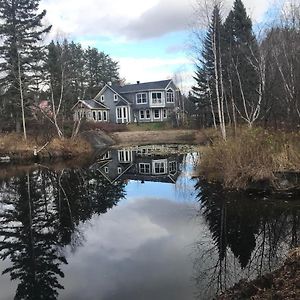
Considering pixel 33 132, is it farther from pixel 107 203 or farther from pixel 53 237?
pixel 53 237

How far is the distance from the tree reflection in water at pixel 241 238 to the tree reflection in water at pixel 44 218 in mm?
3079

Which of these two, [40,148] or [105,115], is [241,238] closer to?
[40,148]

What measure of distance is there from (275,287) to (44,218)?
339 inches

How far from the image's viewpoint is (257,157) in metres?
13.4

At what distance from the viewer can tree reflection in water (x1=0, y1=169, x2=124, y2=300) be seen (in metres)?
7.79

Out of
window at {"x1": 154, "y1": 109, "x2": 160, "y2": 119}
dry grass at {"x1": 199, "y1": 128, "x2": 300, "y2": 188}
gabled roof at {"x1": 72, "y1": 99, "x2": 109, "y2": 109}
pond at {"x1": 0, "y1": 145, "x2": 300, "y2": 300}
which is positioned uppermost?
gabled roof at {"x1": 72, "y1": 99, "x2": 109, "y2": 109}

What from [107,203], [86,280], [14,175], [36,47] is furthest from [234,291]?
[36,47]

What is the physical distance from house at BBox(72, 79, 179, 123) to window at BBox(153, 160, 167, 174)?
3104cm

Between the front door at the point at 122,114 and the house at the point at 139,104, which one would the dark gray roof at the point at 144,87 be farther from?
the front door at the point at 122,114

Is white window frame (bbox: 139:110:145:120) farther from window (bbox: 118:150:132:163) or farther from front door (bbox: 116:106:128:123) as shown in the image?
window (bbox: 118:150:132:163)

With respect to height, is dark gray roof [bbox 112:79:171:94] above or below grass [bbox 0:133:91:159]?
above

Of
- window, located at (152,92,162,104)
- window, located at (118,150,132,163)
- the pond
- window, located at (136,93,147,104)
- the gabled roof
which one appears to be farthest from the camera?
window, located at (136,93,147,104)

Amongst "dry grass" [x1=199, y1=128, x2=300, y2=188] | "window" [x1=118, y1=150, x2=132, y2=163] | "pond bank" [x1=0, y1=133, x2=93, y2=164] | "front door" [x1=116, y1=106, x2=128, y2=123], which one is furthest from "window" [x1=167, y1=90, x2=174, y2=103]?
"dry grass" [x1=199, y1=128, x2=300, y2=188]

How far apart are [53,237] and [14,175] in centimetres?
1337
